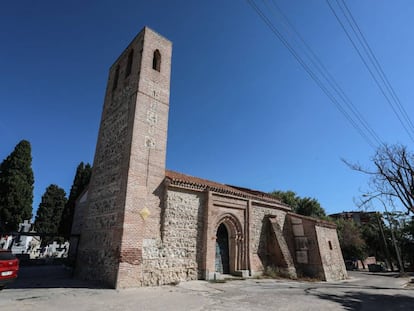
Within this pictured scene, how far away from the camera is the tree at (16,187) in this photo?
2441 centimetres

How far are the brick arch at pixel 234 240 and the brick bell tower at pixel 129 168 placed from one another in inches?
192

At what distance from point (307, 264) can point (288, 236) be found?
2.16 m

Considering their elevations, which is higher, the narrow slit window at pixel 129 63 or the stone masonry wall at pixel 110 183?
the narrow slit window at pixel 129 63

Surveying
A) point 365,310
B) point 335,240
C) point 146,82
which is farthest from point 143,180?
point 335,240

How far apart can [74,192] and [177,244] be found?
2124cm

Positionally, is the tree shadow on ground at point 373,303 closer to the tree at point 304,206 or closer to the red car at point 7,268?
the red car at point 7,268

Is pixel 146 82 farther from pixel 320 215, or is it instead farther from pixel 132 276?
pixel 320 215

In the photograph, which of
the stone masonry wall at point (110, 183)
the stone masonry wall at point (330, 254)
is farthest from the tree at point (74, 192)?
the stone masonry wall at point (330, 254)

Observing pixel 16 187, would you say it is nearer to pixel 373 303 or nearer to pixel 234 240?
pixel 234 240

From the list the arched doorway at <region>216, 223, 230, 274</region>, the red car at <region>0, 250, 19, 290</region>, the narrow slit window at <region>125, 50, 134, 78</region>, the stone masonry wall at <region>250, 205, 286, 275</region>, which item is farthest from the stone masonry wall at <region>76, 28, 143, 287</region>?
the stone masonry wall at <region>250, 205, 286, 275</region>

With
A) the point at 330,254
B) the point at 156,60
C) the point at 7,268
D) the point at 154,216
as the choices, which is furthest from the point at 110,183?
the point at 330,254

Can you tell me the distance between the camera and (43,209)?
32344 mm

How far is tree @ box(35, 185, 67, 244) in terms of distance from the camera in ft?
104

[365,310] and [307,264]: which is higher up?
[307,264]
